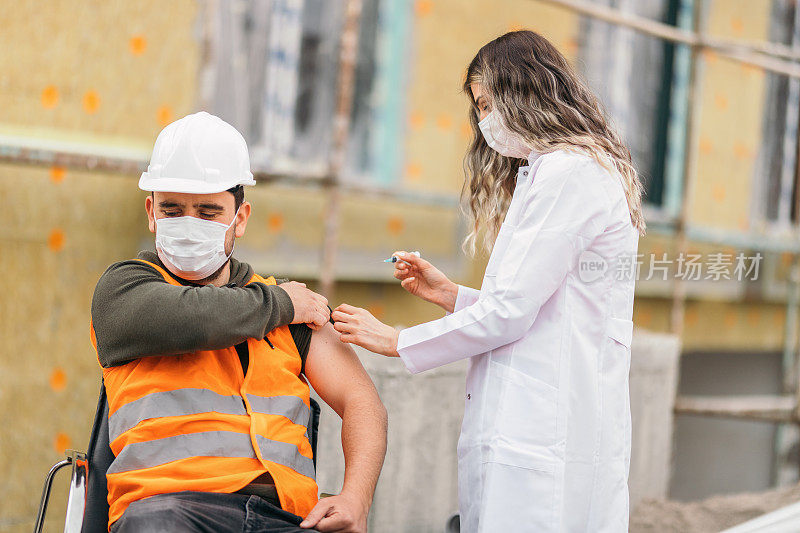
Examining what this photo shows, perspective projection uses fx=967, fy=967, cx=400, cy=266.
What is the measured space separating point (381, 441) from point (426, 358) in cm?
23

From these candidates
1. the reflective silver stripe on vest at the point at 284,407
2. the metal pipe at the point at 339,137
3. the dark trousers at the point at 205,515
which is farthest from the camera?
the metal pipe at the point at 339,137

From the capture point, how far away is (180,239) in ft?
7.24

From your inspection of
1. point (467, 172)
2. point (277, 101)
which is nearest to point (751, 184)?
point (277, 101)

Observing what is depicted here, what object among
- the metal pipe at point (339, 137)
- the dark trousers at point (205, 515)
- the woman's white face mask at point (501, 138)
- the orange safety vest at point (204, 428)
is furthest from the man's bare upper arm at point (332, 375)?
the metal pipe at point (339, 137)

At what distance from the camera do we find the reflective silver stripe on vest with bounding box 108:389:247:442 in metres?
2.07

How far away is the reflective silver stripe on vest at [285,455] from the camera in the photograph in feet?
6.97

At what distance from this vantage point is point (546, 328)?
7.43 ft

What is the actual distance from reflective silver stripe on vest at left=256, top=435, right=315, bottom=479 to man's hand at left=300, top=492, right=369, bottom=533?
9cm

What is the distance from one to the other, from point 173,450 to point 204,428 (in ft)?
0.26

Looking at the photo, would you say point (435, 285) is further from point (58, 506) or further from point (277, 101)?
point (277, 101)

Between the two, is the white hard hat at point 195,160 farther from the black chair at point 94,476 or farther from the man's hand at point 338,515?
the man's hand at point 338,515

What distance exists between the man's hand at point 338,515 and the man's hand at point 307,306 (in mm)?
416

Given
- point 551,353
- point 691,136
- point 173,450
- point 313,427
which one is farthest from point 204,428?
point 691,136

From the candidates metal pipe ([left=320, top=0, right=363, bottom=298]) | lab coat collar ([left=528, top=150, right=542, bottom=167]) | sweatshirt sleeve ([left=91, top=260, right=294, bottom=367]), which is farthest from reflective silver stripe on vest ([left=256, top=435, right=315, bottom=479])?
metal pipe ([left=320, top=0, right=363, bottom=298])
